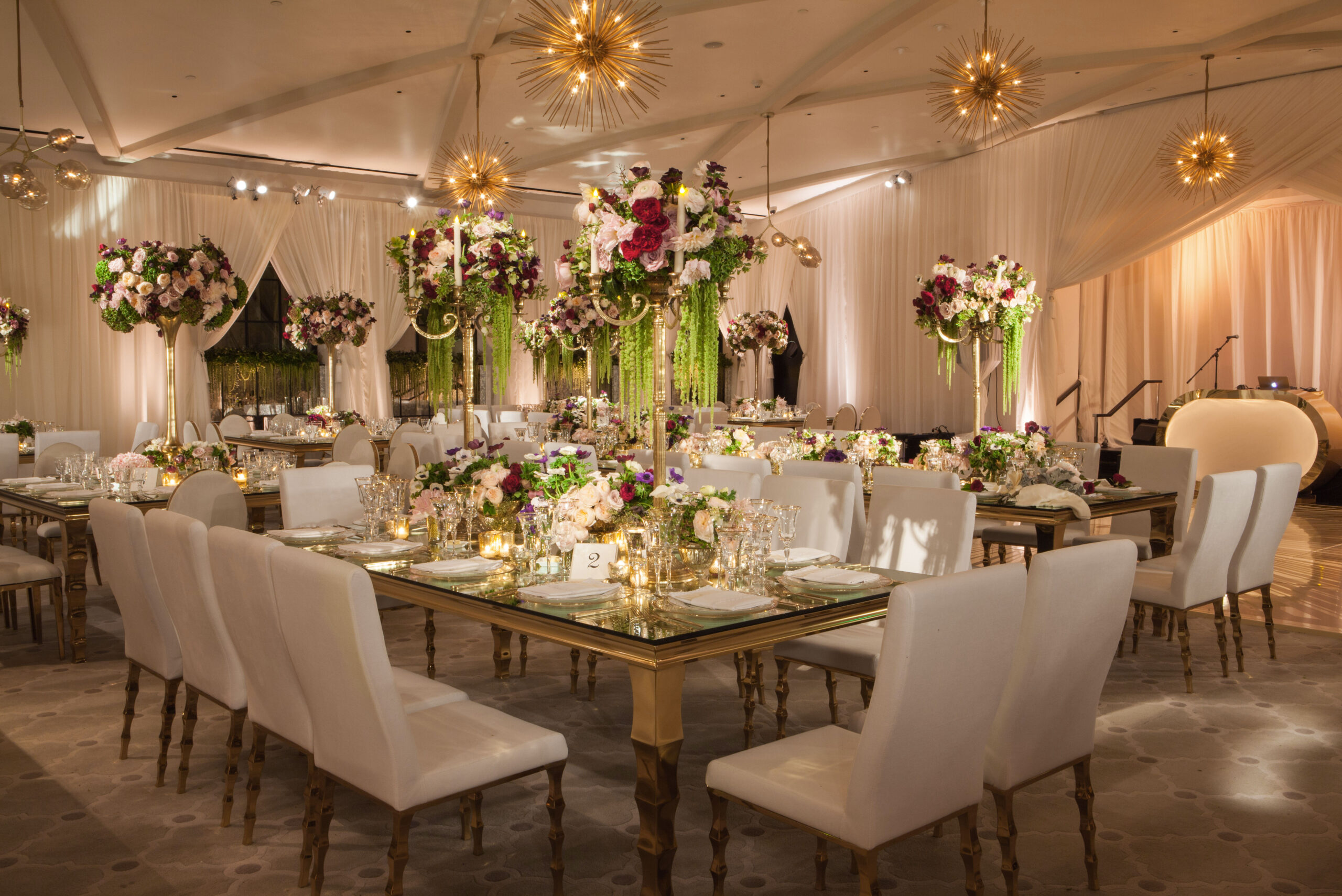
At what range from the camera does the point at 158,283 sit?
6059 millimetres

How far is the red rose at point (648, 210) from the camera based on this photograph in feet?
10.2

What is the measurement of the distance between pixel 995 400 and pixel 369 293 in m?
8.11

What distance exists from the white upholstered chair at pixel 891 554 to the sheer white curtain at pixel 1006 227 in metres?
7.20

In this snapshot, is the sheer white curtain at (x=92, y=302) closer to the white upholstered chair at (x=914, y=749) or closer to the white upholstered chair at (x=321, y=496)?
the white upholstered chair at (x=321, y=496)

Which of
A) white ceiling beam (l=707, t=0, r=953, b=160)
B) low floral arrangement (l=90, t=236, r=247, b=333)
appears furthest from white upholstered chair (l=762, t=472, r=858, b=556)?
white ceiling beam (l=707, t=0, r=953, b=160)

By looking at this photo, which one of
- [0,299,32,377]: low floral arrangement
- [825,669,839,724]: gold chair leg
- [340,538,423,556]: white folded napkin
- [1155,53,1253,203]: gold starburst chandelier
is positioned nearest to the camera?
[340,538,423,556]: white folded napkin

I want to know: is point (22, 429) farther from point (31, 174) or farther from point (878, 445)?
point (878, 445)

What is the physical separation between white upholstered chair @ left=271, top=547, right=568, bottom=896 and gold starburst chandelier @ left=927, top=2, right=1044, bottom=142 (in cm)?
524

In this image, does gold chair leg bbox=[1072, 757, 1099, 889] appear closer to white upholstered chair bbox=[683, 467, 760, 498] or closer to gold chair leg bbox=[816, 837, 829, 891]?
gold chair leg bbox=[816, 837, 829, 891]

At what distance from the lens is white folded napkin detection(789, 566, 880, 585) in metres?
2.95

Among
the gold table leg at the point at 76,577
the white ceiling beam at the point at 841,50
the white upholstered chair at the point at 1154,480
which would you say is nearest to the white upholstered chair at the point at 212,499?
the gold table leg at the point at 76,577

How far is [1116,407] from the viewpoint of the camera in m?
13.4

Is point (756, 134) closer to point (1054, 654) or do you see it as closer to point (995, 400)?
point (995, 400)

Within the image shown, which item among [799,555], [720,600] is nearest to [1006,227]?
[799,555]
